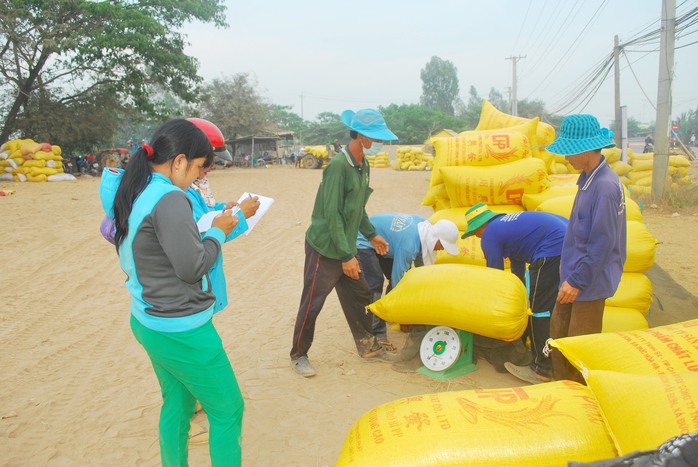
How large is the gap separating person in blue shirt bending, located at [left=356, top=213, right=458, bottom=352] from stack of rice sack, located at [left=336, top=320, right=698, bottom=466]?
182 centimetres

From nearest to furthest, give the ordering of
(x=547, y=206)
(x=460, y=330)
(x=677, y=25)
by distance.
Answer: (x=460, y=330) → (x=547, y=206) → (x=677, y=25)

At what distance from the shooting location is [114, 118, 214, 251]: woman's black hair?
66.9 inches

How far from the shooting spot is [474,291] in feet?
10.1

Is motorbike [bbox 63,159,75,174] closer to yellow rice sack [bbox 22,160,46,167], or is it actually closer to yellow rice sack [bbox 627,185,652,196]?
yellow rice sack [bbox 22,160,46,167]

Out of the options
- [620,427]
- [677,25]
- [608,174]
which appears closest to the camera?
[620,427]

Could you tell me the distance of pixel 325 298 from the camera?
3.32 metres

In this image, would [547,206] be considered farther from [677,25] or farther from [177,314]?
[677,25]

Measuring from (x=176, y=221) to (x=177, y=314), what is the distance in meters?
0.33

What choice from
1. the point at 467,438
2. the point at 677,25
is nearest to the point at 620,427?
the point at 467,438

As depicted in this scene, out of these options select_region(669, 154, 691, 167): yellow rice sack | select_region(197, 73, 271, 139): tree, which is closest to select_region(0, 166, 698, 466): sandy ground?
select_region(669, 154, 691, 167): yellow rice sack

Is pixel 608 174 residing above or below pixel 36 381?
above

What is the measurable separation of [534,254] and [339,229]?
4.03ft

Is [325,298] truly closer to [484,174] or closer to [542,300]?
[542,300]

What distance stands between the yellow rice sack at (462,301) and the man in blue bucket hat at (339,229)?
0.31 metres
